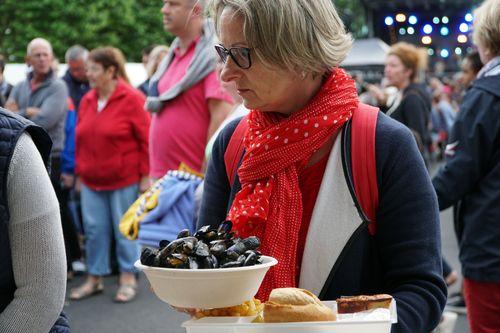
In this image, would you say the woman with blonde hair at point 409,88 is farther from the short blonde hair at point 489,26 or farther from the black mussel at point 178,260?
the black mussel at point 178,260

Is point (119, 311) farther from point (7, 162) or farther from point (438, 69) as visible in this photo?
point (438, 69)

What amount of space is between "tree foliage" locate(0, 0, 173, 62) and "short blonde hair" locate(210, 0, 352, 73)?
32.6m

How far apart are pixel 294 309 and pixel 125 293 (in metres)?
6.12

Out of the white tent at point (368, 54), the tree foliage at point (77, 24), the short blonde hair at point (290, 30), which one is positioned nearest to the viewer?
the short blonde hair at point (290, 30)

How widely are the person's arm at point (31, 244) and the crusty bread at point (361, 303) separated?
0.76 m

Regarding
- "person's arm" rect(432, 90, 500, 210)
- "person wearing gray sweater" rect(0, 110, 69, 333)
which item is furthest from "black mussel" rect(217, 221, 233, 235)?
"person's arm" rect(432, 90, 500, 210)

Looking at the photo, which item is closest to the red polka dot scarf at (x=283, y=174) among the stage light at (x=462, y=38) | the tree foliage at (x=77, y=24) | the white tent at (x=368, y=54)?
the stage light at (x=462, y=38)

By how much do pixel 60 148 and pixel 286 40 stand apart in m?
6.44

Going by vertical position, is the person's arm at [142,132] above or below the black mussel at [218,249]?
below

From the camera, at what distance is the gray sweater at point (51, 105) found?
8055 mm

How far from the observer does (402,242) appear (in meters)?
2.13

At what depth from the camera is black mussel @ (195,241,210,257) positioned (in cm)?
170

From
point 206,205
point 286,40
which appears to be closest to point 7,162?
point 206,205

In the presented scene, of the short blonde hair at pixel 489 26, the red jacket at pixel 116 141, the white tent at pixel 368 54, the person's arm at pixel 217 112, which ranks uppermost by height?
the short blonde hair at pixel 489 26
